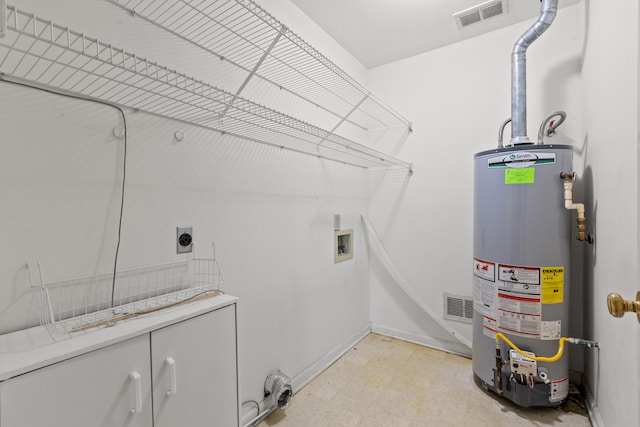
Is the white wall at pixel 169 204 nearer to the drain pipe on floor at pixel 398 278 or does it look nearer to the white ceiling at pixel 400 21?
the white ceiling at pixel 400 21

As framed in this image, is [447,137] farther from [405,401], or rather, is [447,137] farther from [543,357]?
[405,401]

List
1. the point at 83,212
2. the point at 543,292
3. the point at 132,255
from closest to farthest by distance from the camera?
1. the point at 83,212
2. the point at 132,255
3. the point at 543,292

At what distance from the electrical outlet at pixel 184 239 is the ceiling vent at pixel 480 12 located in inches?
95.3

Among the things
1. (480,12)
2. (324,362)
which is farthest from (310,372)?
(480,12)

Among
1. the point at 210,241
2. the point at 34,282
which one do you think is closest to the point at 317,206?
the point at 210,241

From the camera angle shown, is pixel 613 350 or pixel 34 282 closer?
pixel 34 282

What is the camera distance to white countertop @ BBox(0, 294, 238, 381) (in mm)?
755

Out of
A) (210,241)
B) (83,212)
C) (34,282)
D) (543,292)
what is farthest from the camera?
(543,292)

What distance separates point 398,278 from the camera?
9.22 ft

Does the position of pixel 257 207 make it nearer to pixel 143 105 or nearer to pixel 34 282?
pixel 143 105

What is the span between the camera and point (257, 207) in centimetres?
181

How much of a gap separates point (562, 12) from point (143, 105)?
113 inches

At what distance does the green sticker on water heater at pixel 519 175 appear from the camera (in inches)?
Result: 69.6

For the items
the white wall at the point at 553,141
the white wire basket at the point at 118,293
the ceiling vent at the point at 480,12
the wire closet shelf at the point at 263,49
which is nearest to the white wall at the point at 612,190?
the white wall at the point at 553,141
